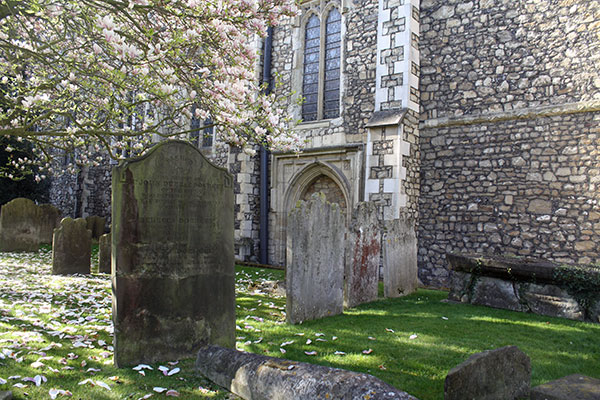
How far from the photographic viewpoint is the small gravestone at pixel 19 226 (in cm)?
1264

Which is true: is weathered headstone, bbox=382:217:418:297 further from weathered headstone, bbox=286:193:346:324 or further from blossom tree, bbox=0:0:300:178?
blossom tree, bbox=0:0:300:178

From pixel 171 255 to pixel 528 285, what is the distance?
495cm

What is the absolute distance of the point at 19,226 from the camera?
1292cm

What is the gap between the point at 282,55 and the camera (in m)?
12.9

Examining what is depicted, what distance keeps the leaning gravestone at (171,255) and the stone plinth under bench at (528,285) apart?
4038mm

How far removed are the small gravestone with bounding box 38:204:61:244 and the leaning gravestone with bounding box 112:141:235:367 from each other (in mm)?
11376

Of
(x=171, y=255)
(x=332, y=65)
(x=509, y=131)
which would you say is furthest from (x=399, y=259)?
(x=332, y=65)

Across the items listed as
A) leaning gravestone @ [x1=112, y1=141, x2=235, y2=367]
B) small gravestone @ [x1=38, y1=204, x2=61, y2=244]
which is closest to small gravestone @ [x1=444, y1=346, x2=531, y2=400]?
leaning gravestone @ [x1=112, y1=141, x2=235, y2=367]

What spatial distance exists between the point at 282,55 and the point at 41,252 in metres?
8.95

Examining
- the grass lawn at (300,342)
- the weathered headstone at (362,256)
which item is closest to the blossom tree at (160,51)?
the weathered headstone at (362,256)

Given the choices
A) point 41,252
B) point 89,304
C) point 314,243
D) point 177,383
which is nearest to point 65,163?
point 41,252

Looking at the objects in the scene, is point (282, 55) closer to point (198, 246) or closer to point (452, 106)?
point (452, 106)

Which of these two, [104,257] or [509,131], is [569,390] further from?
[104,257]

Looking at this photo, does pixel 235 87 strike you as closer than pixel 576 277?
No
